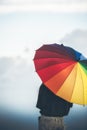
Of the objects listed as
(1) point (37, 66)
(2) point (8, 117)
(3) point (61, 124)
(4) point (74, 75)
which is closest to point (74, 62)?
(4) point (74, 75)

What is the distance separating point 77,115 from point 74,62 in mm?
3568

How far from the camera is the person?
386 cm

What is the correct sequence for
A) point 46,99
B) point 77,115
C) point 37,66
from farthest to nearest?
point 77,115, point 37,66, point 46,99

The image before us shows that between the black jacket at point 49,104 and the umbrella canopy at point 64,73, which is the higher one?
the umbrella canopy at point 64,73

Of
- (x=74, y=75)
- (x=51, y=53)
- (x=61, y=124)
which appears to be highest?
(x=51, y=53)

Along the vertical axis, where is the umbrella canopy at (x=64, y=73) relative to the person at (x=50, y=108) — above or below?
above

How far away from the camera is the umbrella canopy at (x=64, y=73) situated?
392 cm

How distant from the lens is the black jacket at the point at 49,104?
152 inches

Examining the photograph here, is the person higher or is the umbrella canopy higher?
the umbrella canopy

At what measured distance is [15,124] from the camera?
764 cm

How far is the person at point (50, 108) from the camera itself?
3.86m

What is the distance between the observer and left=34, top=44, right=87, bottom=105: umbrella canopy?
12.9 ft

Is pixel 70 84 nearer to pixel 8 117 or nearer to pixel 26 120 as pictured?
pixel 26 120

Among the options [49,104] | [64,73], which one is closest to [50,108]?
[49,104]
